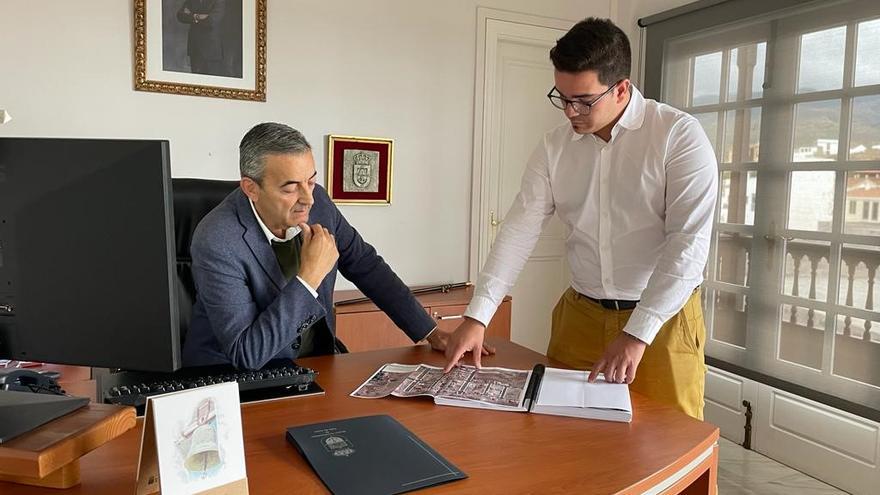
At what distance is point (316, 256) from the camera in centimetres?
163

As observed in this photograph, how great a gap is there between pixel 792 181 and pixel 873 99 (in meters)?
0.47

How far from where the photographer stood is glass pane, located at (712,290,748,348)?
3320mm

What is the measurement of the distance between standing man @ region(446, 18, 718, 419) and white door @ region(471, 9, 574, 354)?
6.15 feet

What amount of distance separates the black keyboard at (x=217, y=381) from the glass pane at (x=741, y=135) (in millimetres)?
2575

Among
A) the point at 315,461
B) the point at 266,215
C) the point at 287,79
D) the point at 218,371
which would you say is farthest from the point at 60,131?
the point at 315,461

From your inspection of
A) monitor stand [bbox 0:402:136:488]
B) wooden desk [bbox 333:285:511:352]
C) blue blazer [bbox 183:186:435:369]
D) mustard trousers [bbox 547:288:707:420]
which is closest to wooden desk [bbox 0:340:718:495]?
monitor stand [bbox 0:402:136:488]

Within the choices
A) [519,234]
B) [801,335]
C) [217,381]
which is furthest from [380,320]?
[801,335]

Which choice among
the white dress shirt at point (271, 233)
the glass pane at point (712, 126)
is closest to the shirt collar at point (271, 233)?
the white dress shirt at point (271, 233)

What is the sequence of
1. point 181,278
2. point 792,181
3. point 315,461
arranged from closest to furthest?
point 315,461
point 181,278
point 792,181

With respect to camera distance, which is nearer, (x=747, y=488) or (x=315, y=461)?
(x=315, y=461)

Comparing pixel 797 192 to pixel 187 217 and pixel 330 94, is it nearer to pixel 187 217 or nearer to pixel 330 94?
pixel 330 94

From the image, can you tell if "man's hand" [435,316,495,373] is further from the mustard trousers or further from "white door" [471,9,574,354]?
"white door" [471,9,574,354]

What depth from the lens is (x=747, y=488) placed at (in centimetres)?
281

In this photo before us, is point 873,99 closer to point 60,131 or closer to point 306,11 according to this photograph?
point 306,11
